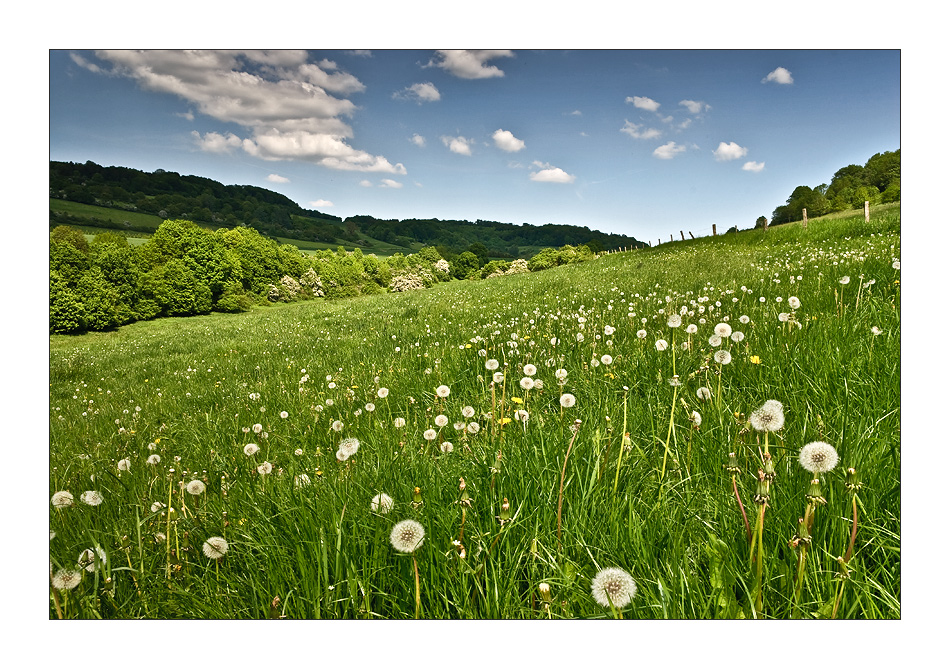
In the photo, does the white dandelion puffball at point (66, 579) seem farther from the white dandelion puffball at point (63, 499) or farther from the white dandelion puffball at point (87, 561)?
the white dandelion puffball at point (63, 499)

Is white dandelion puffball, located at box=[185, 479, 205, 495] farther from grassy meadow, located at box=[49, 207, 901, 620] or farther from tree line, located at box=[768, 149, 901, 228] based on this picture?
tree line, located at box=[768, 149, 901, 228]

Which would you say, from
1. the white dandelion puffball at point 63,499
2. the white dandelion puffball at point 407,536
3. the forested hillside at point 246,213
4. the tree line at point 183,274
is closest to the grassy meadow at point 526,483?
the white dandelion puffball at point 407,536

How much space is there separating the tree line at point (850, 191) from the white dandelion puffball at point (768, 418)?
2480mm

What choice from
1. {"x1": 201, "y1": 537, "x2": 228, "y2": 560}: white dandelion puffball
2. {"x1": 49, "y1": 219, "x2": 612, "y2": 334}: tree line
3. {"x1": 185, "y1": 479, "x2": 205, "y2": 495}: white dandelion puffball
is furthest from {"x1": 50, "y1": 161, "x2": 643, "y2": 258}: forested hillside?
{"x1": 201, "y1": 537, "x2": 228, "y2": 560}: white dandelion puffball

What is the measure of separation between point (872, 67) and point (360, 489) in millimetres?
3973

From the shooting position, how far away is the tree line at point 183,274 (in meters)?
3.45

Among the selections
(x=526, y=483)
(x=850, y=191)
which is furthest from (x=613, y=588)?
(x=850, y=191)

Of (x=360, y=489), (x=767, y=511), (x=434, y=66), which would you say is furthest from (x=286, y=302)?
(x=767, y=511)

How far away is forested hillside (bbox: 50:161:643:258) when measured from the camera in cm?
343

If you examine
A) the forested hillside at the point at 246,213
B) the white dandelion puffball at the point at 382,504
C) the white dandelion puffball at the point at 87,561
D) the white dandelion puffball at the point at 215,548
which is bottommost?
the white dandelion puffball at the point at 87,561

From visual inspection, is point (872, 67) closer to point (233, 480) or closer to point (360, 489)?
point (360, 489)

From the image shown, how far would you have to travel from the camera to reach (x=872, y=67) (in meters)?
2.96

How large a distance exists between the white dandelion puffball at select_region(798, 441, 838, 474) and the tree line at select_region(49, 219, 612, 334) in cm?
409

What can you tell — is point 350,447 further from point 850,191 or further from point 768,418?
point 850,191
